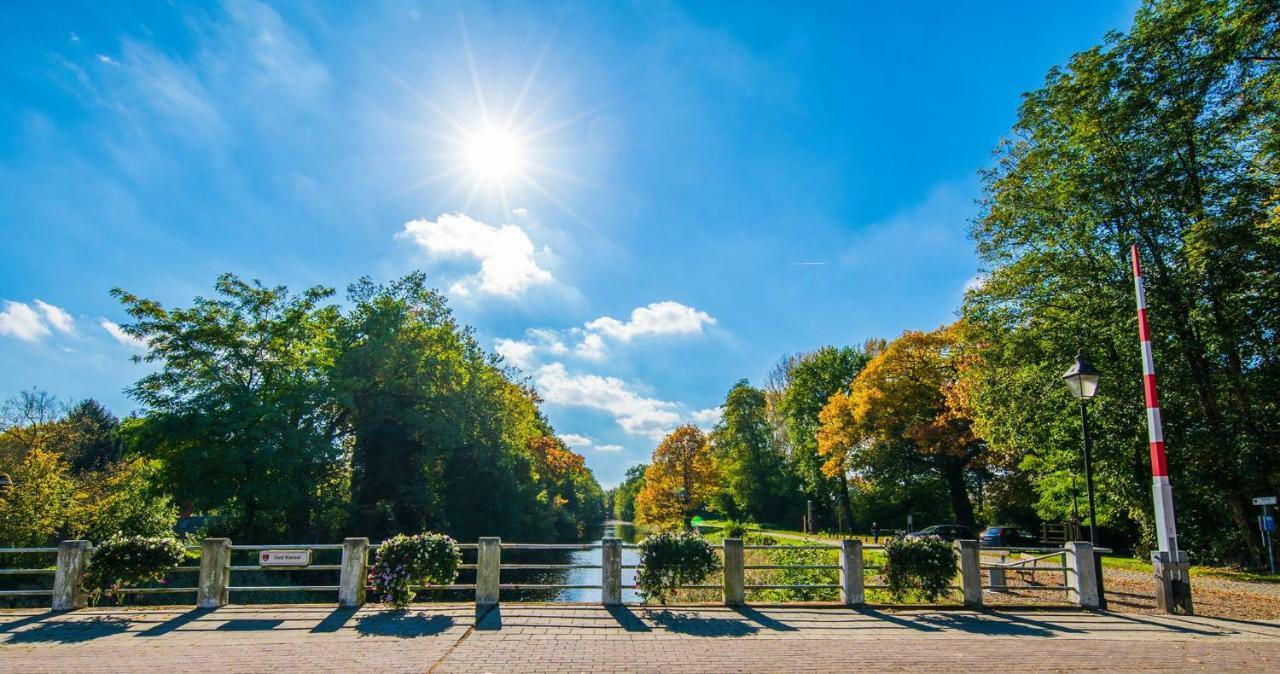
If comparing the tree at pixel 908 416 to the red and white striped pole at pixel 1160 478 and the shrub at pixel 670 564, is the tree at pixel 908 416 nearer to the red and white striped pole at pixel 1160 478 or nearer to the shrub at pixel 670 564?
the red and white striped pole at pixel 1160 478

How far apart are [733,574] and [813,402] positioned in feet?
141

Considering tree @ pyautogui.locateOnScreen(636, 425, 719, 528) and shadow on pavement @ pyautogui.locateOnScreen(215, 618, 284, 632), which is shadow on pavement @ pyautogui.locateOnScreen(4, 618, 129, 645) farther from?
tree @ pyautogui.locateOnScreen(636, 425, 719, 528)

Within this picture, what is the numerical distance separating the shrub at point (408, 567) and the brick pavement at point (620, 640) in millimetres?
401

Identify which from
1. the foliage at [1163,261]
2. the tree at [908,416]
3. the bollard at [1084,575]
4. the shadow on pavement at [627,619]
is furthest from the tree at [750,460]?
the shadow on pavement at [627,619]

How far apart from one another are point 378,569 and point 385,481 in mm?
22342

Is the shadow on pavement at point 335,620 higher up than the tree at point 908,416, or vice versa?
the tree at point 908,416

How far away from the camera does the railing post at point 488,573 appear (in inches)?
424

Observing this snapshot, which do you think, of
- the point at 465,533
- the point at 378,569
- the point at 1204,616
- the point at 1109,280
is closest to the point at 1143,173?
the point at 1109,280

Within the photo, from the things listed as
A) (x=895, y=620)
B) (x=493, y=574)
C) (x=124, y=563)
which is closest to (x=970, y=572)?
(x=895, y=620)

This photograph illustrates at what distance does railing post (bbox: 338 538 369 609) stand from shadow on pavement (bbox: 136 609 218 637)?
2.07 meters

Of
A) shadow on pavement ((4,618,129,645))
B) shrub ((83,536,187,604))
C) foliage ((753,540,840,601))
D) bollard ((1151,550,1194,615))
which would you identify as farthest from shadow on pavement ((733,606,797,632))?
shrub ((83,536,187,604))

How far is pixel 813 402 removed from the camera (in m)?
52.2

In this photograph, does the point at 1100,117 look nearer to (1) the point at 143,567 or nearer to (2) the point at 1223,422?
(2) the point at 1223,422

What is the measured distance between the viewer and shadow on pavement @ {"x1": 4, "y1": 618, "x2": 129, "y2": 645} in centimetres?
849
